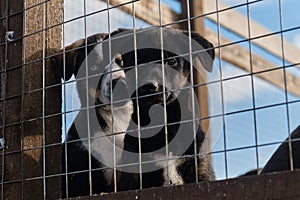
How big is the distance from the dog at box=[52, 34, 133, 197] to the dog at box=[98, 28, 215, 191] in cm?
6

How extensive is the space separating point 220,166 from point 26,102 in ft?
3.92

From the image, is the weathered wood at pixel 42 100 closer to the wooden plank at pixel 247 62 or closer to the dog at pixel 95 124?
the dog at pixel 95 124

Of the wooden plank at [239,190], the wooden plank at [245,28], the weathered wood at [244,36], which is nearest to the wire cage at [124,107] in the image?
the wooden plank at [239,190]

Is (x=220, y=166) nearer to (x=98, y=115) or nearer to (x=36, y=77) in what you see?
(x=98, y=115)

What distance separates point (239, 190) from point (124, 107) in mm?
1498

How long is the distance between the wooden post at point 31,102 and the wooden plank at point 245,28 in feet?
5.78

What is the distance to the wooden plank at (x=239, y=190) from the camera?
1567 mm

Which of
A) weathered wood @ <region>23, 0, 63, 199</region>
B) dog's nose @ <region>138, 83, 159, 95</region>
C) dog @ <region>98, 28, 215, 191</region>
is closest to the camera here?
weathered wood @ <region>23, 0, 63, 199</region>

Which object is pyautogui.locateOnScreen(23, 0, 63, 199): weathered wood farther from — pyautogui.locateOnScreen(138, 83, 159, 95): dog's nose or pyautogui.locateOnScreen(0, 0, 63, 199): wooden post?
pyautogui.locateOnScreen(138, 83, 159, 95): dog's nose

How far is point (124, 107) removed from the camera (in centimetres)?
310

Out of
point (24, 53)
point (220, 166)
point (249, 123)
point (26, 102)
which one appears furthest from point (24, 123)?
point (249, 123)

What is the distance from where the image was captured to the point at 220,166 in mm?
3260

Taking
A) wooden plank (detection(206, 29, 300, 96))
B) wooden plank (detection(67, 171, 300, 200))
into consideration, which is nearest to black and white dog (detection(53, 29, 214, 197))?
wooden plank (detection(67, 171, 300, 200))

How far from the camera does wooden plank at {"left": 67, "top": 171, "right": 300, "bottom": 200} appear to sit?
5.14 ft
